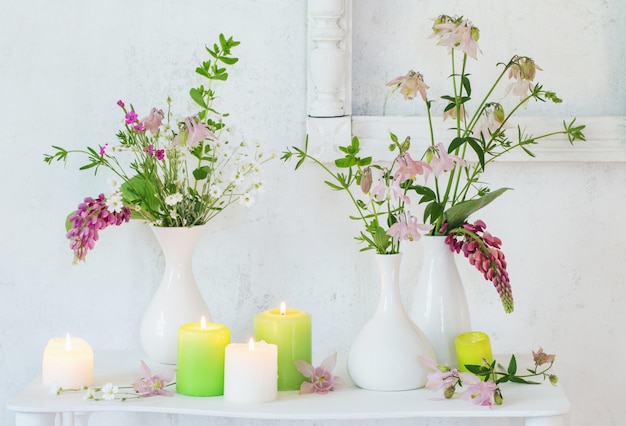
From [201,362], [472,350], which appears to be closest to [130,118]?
[201,362]

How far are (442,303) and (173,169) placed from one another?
0.47 m

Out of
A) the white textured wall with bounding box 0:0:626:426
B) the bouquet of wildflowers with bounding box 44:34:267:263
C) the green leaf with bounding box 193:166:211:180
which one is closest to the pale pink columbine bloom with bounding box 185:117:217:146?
the bouquet of wildflowers with bounding box 44:34:267:263

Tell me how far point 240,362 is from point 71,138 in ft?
1.83

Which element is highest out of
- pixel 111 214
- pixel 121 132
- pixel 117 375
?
pixel 121 132

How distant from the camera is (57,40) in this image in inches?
56.2

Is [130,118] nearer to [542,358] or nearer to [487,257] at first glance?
[487,257]

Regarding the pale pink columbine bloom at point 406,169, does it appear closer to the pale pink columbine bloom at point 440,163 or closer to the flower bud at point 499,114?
the pale pink columbine bloom at point 440,163

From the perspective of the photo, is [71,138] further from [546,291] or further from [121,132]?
[546,291]

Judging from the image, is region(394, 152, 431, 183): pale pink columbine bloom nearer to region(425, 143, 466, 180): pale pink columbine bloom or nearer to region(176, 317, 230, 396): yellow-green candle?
region(425, 143, 466, 180): pale pink columbine bloom

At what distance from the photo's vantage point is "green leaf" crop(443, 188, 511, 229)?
1.22m

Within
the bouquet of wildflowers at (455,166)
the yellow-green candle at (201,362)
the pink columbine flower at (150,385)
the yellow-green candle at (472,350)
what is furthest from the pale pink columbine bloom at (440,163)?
the pink columbine flower at (150,385)

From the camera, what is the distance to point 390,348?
1.17 m


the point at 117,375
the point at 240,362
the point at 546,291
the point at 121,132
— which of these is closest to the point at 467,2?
the point at 546,291

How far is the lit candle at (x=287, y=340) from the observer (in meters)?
1.20
